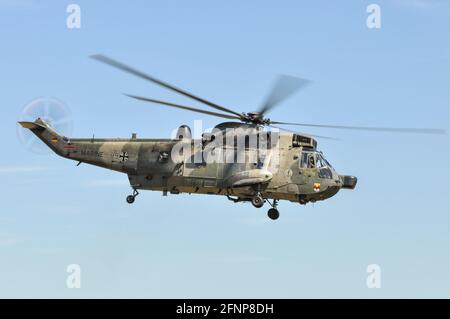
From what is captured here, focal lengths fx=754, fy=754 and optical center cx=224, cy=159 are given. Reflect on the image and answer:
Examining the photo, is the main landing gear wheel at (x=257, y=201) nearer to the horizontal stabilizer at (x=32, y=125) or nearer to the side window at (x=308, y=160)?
the side window at (x=308, y=160)

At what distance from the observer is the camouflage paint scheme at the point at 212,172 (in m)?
38.0

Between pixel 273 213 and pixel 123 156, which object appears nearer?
pixel 273 213

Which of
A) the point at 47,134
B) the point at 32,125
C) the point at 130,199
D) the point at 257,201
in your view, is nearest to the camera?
the point at 257,201

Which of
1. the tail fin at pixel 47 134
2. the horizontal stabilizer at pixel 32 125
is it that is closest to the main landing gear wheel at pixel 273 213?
the tail fin at pixel 47 134

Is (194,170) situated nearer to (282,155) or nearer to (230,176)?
(230,176)

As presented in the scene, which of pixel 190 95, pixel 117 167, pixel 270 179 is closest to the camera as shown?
pixel 190 95

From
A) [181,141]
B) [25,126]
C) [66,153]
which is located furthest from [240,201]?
[25,126]

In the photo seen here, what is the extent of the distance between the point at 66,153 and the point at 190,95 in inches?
410

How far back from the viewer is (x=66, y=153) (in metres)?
41.6

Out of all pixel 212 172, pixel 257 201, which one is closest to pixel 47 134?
pixel 212 172

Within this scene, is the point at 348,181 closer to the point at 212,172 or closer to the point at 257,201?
the point at 257,201

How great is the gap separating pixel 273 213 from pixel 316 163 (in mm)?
3363

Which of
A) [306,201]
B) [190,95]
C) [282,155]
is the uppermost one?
[190,95]

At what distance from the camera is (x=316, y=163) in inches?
1513
